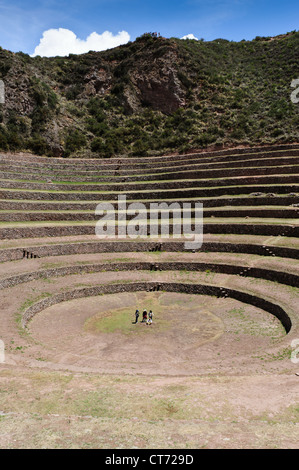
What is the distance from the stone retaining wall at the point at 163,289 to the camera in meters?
17.2

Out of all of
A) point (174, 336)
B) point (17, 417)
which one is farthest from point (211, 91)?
point (17, 417)

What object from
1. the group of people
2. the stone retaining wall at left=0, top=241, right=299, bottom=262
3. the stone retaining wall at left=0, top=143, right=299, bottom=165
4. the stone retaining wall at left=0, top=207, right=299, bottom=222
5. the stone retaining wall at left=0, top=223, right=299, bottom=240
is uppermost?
the stone retaining wall at left=0, top=143, right=299, bottom=165

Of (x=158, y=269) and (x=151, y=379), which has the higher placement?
(x=158, y=269)

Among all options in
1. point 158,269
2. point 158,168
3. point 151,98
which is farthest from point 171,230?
point 151,98

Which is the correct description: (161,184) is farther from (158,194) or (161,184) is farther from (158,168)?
(158,168)

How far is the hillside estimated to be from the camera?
48.2m

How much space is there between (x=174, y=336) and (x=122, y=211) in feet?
60.1

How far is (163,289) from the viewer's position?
22.7 m

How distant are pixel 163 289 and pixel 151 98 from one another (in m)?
47.3

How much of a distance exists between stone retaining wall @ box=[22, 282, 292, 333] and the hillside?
28084 millimetres

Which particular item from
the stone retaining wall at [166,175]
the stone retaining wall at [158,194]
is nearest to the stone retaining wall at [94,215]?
the stone retaining wall at [158,194]

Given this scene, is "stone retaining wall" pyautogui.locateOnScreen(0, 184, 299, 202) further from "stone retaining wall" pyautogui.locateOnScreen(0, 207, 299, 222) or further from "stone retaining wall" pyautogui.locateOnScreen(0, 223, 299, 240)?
"stone retaining wall" pyautogui.locateOnScreen(0, 223, 299, 240)

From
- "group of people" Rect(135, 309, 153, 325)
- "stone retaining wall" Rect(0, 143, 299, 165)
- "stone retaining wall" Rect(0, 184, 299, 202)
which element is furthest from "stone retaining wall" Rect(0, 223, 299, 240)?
"stone retaining wall" Rect(0, 143, 299, 165)
